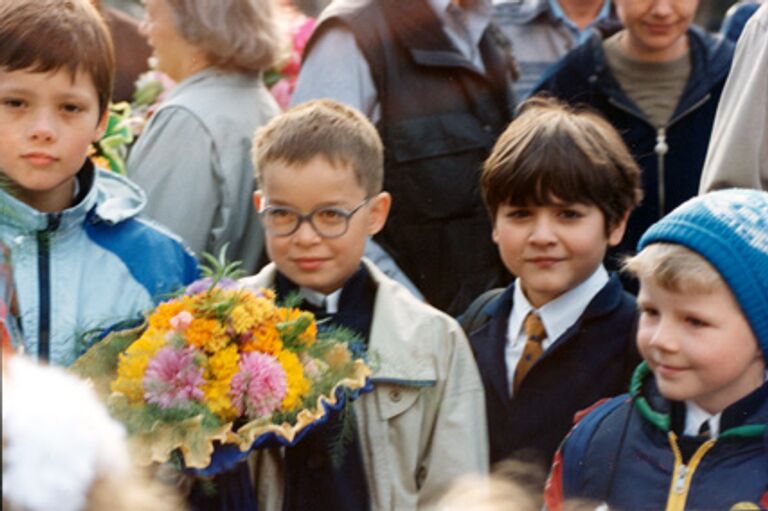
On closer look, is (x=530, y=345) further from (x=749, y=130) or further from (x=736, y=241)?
(x=736, y=241)

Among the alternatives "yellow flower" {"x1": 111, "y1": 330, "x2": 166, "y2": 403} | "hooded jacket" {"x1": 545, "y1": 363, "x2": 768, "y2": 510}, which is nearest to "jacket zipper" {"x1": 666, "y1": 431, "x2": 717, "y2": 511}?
"hooded jacket" {"x1": 545, "y1": 363, "x2": 768, "y2": 510}

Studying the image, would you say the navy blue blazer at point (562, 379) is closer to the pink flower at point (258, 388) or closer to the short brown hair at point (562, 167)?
the short brown hair at point (562, 167)

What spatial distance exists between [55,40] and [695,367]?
2.04 m

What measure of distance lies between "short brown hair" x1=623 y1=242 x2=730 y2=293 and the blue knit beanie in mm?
15

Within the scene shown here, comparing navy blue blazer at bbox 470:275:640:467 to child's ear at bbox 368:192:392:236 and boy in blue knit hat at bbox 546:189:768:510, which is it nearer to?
child's ear at bbox 368:192:392:236

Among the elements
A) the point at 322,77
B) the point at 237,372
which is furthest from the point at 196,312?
the point at 322,77

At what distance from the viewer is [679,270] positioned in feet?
11.9

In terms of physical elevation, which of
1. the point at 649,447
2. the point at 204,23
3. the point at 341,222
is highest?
the point at 204,23

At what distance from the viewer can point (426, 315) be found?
4.35m

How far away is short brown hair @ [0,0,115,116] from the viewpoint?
437 cm

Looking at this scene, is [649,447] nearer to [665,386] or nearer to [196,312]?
[665,386]

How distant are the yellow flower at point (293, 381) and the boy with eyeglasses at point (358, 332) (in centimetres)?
21

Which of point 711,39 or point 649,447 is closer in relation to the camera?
point 649,447

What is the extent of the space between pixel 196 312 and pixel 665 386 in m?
1.18
